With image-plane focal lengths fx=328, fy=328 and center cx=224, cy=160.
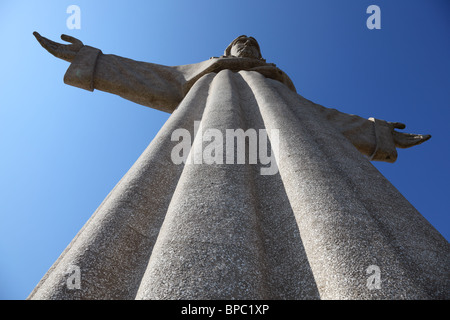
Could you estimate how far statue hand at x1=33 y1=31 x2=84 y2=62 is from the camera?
395 cm

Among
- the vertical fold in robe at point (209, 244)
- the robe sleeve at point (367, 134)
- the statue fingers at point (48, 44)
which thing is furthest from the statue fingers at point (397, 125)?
the statue fingers at point (48, 44)

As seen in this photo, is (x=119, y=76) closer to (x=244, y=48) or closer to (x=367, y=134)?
(x=244, y=48)

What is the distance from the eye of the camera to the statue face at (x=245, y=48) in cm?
486

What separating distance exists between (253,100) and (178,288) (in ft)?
7.54

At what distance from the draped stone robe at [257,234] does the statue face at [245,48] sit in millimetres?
2770

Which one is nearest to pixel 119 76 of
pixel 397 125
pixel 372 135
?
pixel 372 135

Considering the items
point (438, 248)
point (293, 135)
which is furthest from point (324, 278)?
point (293, 135)

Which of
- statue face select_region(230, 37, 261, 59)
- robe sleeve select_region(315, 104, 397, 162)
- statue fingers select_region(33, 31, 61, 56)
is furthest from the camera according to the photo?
statue face select_region(230, 37, 261, 59)

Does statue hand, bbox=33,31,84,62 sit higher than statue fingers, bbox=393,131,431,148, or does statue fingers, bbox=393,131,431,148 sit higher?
statue hand, bbox=33,31,84,62

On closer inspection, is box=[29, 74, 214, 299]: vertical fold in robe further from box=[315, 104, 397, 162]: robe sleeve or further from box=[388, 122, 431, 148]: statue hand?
box=[388, 122, 431, 148]: statue hand

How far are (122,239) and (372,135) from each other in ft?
12.5

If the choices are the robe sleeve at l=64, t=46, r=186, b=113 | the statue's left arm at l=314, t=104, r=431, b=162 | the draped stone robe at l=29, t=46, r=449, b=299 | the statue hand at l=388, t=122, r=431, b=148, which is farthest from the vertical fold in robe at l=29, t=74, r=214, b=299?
the statue hand at l=388, t=122, r=431, b=148

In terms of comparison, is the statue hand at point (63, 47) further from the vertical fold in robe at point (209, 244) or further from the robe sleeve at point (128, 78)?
the vertical fold in robe at point (209, 244)

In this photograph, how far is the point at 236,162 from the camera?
1.79 m
